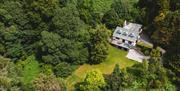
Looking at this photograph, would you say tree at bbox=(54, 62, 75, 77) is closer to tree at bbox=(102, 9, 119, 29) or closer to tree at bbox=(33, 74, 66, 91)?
tree at bbox=(33, 74, 66, 91)

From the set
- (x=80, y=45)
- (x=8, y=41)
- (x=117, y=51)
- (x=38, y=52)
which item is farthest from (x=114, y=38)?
(x=8, y=41)

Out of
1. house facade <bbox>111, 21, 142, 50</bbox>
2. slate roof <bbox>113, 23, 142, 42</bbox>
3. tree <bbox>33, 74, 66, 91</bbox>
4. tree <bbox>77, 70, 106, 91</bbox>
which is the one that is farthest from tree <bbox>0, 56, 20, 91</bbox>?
slate roof <bbox>113, 23, 142, 42</bbox>

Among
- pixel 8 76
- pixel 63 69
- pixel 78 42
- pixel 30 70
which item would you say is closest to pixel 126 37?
pixel 78 42

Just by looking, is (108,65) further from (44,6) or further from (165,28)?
(44,6)

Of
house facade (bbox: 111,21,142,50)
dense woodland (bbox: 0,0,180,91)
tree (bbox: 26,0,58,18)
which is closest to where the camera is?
dense woodland (bbox: 0,0,180,91)

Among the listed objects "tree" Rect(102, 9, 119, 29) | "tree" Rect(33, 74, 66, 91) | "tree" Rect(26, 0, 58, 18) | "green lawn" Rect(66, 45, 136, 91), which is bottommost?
"green lawn" Rect(66, 45, 136, 91)

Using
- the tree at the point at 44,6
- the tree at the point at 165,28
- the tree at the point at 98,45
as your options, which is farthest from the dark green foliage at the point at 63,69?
the tree at the point at 165,28
